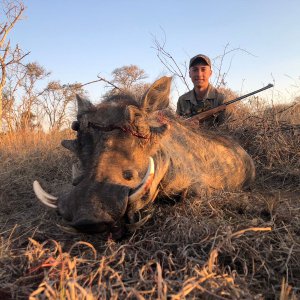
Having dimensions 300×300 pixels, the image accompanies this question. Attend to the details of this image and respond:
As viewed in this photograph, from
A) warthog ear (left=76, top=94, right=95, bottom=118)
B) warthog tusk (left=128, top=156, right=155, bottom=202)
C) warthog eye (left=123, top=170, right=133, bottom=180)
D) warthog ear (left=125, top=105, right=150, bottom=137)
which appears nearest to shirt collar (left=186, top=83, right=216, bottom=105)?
warthog ear (left=76, top=94, right=95, bottom=118)

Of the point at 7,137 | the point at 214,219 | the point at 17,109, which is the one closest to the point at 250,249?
the point at 214,219

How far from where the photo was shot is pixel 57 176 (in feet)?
16.4

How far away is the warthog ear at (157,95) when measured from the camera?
10.5 ft

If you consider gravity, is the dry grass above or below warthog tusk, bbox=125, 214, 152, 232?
below

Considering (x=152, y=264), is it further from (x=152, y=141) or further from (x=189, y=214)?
(x=152, y=141)

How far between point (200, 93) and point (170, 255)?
485 centimetres

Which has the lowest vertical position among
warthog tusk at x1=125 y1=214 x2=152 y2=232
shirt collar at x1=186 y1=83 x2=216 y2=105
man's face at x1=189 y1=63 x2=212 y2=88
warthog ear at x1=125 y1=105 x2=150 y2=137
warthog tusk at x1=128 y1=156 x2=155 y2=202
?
warthog tusk at x1=125 y1=214 x2=152 y2=232

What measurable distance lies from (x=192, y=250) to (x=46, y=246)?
39.5 inches

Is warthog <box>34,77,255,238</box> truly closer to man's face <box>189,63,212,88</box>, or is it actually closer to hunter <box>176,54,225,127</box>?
hunter <box>176,54,225,127</box>

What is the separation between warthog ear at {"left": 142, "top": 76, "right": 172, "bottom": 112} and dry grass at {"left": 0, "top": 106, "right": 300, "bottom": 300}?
84 centimetres

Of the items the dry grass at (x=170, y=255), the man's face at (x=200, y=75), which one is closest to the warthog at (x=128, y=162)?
the dry grass at (x=170, y=255)

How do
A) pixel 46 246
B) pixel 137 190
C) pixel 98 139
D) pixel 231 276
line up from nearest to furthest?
1. pixel 231 276
2. pixel 137 190
3. pixel 46 246
4. pixel 98 139

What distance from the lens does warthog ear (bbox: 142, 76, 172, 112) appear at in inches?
126

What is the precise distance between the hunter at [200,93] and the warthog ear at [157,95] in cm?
297
